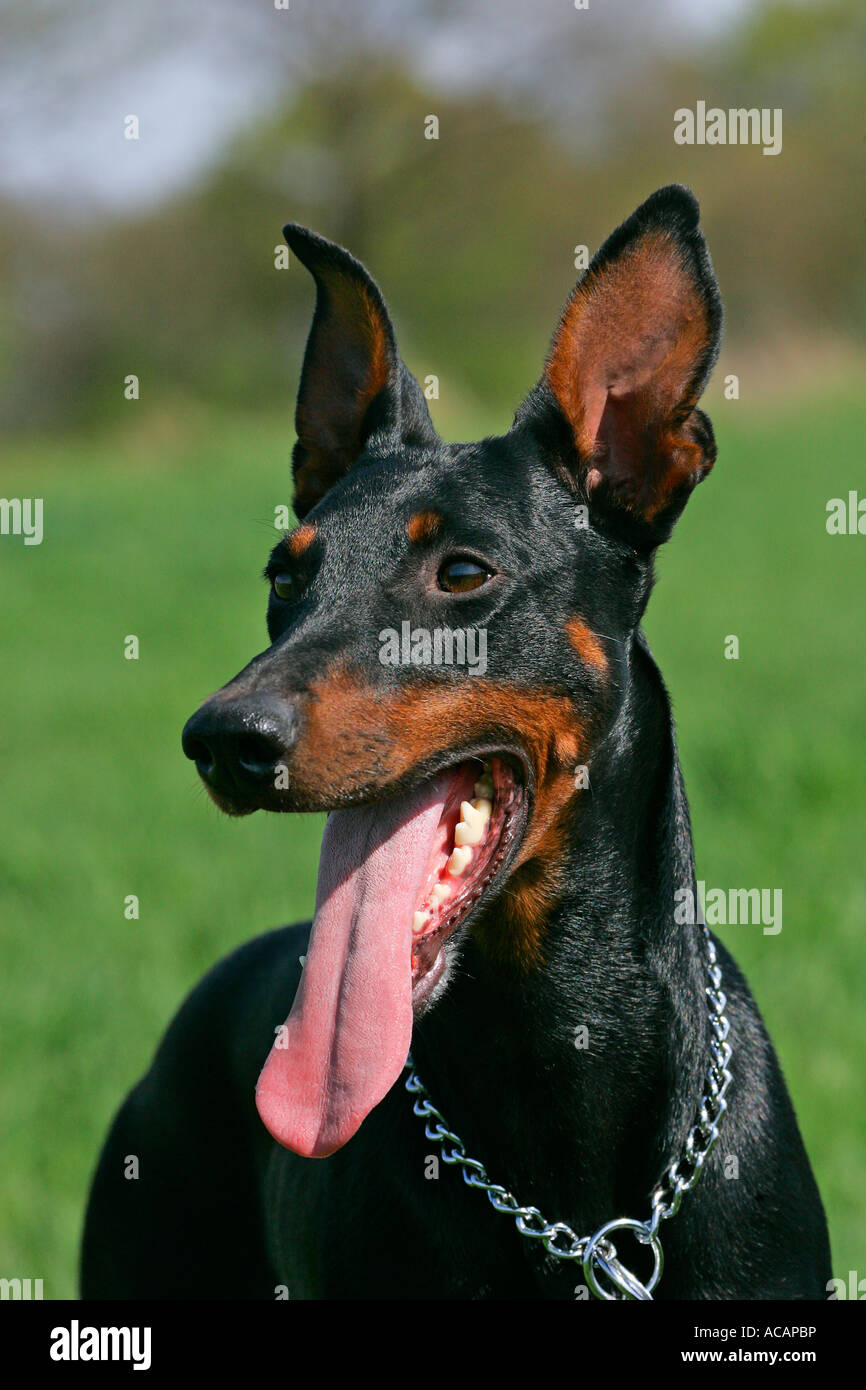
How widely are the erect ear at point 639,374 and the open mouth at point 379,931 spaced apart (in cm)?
68

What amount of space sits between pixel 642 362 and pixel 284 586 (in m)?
0.88

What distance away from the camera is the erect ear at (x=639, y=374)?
9.77ft

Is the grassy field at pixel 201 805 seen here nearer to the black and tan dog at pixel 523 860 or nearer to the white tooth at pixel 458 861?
the black and tan dog at pixel 523 860

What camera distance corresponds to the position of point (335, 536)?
2.95 metres

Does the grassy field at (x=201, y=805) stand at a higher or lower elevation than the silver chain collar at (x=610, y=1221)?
higher

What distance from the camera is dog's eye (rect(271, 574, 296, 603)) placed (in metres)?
3.04

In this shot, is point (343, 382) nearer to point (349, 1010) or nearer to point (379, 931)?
point (379, 931)

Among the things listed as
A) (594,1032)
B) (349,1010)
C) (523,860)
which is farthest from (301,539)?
(594,1032)

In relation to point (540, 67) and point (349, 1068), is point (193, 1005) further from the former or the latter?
point (540, 67)

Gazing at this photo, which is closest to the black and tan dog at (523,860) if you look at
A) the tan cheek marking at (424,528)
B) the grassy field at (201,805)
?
the tan cheek marking at (424,528)

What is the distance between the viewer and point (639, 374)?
3.12m

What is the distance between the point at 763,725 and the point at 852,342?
23163 mm

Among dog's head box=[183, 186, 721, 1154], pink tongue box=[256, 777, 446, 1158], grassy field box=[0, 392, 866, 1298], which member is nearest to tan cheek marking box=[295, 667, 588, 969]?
dog's head box=[183, 186, 721, 1154]
